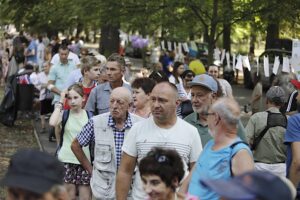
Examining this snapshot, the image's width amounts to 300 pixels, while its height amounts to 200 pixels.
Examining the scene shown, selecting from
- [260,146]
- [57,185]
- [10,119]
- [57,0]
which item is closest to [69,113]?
[260,146]

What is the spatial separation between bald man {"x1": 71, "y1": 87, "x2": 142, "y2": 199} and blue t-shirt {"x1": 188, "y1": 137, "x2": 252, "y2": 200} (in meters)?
1.63

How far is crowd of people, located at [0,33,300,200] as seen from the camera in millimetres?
3221

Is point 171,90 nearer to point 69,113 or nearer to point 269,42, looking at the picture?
Result: point 69,113

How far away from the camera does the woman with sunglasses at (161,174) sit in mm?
4392

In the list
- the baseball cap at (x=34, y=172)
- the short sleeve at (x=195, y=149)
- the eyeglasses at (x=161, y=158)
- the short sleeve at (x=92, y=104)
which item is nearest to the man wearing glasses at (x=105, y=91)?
the short sleeve at (x=92, y=104)

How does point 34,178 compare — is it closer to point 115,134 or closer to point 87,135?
point 115,134

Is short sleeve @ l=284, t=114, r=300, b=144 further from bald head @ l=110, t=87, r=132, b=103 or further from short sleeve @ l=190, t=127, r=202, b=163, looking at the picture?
bald head @ l=110, t=87, r=132, b=103

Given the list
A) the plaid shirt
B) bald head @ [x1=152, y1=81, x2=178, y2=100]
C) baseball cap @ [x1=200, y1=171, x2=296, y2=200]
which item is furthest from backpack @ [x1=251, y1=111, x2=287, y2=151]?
baseball cap @ [x1=200, y1=171, x2=296, y2=200]

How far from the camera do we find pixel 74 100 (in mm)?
8211

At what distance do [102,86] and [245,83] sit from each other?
74.7 ft

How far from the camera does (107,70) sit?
335 inches

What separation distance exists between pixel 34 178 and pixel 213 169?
6.65 feet

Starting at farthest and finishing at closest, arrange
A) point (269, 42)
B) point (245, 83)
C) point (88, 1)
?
point (245, 83) → point (269, 42) → point (88, 1)

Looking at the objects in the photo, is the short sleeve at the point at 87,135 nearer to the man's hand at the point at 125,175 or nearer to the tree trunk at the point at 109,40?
the man's hand at the point at 125,175
